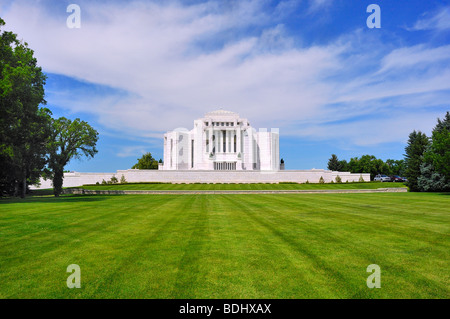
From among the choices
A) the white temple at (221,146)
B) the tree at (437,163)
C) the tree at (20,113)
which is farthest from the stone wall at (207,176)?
the tree at (20,113)

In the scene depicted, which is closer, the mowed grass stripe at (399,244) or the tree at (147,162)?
the mowed grass stripe at (399,244)

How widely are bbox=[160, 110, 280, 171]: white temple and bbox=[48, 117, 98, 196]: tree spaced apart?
4298cm

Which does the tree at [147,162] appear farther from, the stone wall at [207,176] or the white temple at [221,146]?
the stone wall at [207,176]

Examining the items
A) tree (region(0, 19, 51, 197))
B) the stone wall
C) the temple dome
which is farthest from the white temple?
tree (region(0, 19, 51, 197))

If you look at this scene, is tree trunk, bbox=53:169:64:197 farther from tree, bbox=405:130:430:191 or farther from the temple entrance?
tree, bbox=405:130:430:191

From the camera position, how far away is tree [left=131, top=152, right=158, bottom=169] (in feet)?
297

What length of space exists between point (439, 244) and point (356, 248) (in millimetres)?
2747

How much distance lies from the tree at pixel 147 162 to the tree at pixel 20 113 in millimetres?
51996

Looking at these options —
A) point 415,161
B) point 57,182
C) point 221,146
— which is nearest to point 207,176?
point 221,146

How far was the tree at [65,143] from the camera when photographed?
37.7 m

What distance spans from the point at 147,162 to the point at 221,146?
26382 millimetres

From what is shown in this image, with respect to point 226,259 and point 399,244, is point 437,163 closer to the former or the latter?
point 399,244

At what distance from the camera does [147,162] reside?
9150 centimetres
